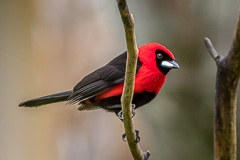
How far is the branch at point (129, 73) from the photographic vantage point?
2.04 meters

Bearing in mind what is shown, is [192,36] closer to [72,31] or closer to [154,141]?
[154,141]

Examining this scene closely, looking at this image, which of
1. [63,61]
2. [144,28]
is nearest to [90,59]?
[63,61]

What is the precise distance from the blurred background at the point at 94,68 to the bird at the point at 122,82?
171 cm

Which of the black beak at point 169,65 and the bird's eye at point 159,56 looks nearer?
the black beak at point 169,65

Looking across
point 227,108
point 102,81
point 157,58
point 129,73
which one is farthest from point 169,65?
point 227,108

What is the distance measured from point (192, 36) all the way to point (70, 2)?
2166 mm

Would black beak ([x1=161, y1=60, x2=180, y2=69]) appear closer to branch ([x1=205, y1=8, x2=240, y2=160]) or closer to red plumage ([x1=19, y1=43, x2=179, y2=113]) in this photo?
→ red plumage ([x1=19, y1=43, x2=179, y2=113])

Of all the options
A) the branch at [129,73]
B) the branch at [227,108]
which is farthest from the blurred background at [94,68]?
the branch at [227,108]

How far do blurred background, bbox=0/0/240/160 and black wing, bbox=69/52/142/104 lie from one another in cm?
180

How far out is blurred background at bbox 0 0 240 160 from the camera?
17.4 feet

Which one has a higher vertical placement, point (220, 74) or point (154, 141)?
point (220, 74)

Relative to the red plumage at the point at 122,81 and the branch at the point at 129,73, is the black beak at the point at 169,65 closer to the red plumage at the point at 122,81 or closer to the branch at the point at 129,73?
the red plumage at the point at 122,81

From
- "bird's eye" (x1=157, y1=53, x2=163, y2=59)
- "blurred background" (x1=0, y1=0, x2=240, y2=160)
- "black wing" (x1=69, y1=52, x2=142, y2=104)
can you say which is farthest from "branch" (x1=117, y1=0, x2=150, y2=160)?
"blurred background" (x1=0, y1=0, x2=240, y2=160)

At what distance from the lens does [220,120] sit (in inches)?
84.7
